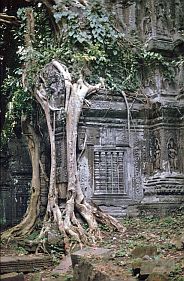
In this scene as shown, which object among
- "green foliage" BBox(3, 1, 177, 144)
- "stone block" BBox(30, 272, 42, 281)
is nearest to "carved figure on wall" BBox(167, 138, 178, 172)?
"green foliage" BBox(3, 1, 177, 144)

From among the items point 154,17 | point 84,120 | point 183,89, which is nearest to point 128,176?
point 84,120

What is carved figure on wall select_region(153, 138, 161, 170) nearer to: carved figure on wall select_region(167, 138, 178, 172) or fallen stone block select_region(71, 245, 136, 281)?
carved figure on wall select_region(167, 138, 178, 172)

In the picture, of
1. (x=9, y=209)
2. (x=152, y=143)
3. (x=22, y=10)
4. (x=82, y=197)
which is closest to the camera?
(x=82, y=197)

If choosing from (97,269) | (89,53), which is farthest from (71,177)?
(97,269)

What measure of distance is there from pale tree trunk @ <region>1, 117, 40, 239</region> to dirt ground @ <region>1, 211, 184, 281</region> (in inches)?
21.0

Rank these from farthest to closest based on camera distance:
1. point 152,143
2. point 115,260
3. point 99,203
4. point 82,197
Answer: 1. point 152,143
2. point 99,203
3. point 82,197
4. point 115,260

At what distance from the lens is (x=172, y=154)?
31.9 feet

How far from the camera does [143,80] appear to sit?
410 inches

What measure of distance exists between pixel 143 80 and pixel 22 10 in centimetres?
325

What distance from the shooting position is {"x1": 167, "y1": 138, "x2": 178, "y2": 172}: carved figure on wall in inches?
381

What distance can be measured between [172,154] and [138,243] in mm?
3218

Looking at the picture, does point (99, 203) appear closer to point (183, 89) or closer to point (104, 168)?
point (104, 168)

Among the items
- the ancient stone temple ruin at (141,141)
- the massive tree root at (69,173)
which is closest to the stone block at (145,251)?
the massive tree root at (69,173)

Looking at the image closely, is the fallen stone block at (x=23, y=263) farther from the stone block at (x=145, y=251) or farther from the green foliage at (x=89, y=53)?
the green foliage at (x=89, y=53)
